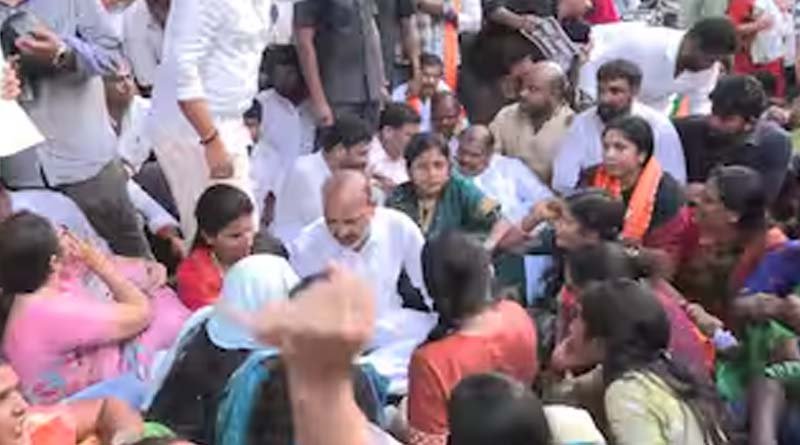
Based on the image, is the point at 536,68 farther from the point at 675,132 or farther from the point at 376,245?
the point at 376,245

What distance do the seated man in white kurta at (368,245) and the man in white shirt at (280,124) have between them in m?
1.11

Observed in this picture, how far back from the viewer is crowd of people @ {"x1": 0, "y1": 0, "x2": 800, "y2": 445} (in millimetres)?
3646

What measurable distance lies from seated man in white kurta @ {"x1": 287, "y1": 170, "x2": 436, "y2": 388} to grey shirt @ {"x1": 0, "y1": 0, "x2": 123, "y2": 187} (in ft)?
2.30

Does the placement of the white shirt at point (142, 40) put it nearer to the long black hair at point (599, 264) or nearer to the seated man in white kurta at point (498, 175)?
the seated man in white kurta at point (498, 175)

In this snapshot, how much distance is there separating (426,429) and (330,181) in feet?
4.91

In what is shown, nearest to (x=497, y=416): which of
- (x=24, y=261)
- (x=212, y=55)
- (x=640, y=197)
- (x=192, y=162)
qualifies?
(x=24, y=261)

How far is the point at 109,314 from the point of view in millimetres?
4219

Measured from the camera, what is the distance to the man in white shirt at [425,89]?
7.48 m

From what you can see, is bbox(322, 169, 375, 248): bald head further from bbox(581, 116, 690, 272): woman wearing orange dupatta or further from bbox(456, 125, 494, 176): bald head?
bbox(456, 125, 494, 176): bald head

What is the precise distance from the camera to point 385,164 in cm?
679

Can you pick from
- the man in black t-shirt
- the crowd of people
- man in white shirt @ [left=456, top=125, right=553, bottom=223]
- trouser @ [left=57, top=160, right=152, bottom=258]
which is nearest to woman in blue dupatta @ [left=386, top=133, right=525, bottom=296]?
the crowd of people

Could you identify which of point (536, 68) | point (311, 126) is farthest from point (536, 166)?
point (311, 126)

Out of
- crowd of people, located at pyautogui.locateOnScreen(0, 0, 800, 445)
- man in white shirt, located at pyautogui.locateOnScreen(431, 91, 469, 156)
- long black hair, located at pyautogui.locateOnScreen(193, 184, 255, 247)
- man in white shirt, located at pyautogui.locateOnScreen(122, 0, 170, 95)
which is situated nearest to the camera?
crowd of people, located at pyautogui.locateOnScreen(0, 0, 800, 445)

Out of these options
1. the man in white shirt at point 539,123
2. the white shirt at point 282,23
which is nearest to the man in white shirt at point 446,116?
the man in white shirt at point 539,123
